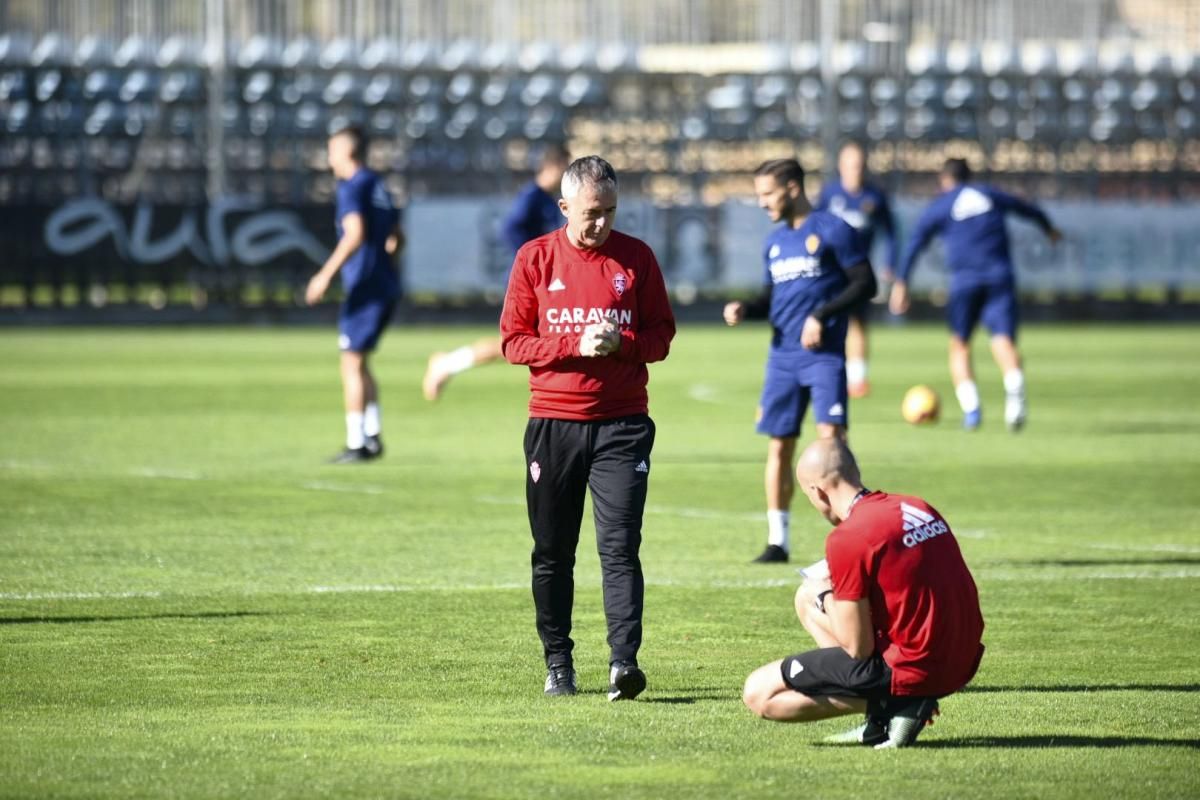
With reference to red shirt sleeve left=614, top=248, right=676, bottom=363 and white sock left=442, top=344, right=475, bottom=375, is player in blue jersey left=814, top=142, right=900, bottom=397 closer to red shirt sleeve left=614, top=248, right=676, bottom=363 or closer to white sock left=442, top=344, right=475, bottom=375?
white sock left=442, top=344, right=475, bottom=375

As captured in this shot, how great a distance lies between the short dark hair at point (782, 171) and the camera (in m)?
11.1

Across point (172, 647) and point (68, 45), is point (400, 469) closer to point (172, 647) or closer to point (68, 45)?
point (172, 647)

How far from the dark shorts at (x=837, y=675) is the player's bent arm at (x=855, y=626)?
0.15ft

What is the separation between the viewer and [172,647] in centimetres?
880

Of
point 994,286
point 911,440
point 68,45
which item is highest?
point 68,45

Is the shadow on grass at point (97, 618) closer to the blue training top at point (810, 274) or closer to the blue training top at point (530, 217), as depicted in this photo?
the blue training top at point (810, 274)

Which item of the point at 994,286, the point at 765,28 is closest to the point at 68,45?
the point at 765,28

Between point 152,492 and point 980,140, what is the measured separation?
30.4 metres

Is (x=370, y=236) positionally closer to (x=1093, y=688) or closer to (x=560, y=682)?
(x=560, y=682)

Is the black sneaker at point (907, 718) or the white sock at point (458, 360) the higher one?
the white sock at point (458, 360)

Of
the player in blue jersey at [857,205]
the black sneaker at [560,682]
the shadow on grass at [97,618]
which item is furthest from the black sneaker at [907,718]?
the player in blue jersey at [857,205]

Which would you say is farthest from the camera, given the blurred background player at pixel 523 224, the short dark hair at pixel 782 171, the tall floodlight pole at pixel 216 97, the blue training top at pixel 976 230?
the tall floodlight pole at pixel 216 97

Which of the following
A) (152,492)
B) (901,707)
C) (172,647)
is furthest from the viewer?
(152,492)

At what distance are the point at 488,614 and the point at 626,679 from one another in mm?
2351
